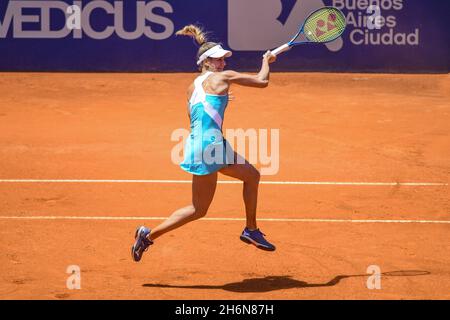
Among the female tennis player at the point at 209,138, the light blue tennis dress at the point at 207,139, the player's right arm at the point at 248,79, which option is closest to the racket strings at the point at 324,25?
the female tennis player at the point at 209,138

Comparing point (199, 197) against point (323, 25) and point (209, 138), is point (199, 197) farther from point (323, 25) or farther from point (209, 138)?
point (323, 25)

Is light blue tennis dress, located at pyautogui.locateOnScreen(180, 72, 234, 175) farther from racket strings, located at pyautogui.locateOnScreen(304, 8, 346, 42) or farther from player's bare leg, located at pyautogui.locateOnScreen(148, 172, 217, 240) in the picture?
racket strings, located at pyautogui.locateOnScreen(304, 8, 346, 42)

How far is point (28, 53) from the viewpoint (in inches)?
772

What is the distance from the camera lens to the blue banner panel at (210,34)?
63.1ft

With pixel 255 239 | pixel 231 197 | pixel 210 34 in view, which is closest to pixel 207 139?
pixel 255 239

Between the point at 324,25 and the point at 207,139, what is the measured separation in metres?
1.95

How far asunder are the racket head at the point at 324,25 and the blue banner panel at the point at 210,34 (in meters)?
11.0

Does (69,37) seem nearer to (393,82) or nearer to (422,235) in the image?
(393,82)

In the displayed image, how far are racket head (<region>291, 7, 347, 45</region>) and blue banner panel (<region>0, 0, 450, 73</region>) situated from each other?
433 inches

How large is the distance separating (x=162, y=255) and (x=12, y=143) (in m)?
5.98

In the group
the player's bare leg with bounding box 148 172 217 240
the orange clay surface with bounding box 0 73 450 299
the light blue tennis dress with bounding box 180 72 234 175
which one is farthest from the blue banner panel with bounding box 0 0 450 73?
the player's bare leg with bounding box 148 172 217 240

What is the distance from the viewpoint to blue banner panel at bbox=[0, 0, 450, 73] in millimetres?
19219

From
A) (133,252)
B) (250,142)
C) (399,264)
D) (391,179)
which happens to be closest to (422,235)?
(399,264)

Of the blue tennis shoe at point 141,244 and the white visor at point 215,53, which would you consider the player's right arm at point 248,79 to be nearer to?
the white visor at point 215,53
